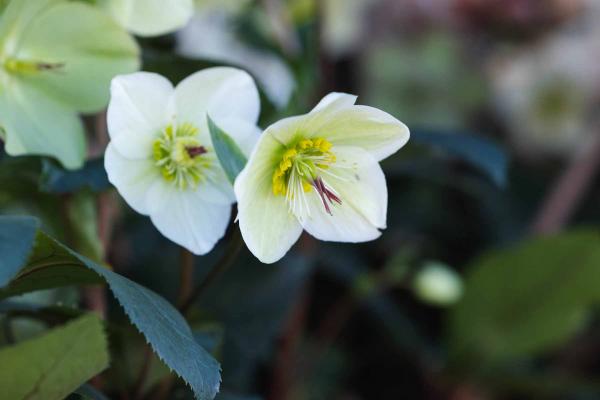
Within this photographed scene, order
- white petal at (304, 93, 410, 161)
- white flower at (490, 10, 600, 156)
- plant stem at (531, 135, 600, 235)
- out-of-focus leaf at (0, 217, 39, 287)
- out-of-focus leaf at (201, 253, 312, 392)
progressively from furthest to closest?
white flower at (490, 10, 600, 156)
plant stem at (531, 135, 600, 235)
out-of-focus leaf at (201, 253, 312, 392)
white petal at (304, 93, 410, 161)
out-of-focus leaf at (0, 217, 39, 287)

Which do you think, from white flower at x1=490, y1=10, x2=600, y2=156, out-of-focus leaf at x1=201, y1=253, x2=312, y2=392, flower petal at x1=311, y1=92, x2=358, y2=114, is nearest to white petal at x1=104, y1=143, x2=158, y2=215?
flower petal at x1=311, y1=92, x2=358, y2=114

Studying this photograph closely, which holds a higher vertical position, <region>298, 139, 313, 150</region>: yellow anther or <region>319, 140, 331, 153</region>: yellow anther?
<region>319, 140, 331, 153</region>: yellow anther

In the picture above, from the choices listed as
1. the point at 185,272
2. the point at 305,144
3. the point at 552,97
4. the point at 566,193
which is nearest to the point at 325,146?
the point at 305,144

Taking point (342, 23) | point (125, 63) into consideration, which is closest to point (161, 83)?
point (125, 63)

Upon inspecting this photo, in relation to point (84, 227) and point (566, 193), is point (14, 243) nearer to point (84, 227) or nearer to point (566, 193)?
point (84, 227)

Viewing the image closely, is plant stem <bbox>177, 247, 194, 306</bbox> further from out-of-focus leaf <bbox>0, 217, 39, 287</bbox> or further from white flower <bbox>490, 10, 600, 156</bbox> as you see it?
white flower <bbox>490, 10, 600, 156</bbox>

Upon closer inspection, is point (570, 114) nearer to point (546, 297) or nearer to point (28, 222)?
point (546, 297)
